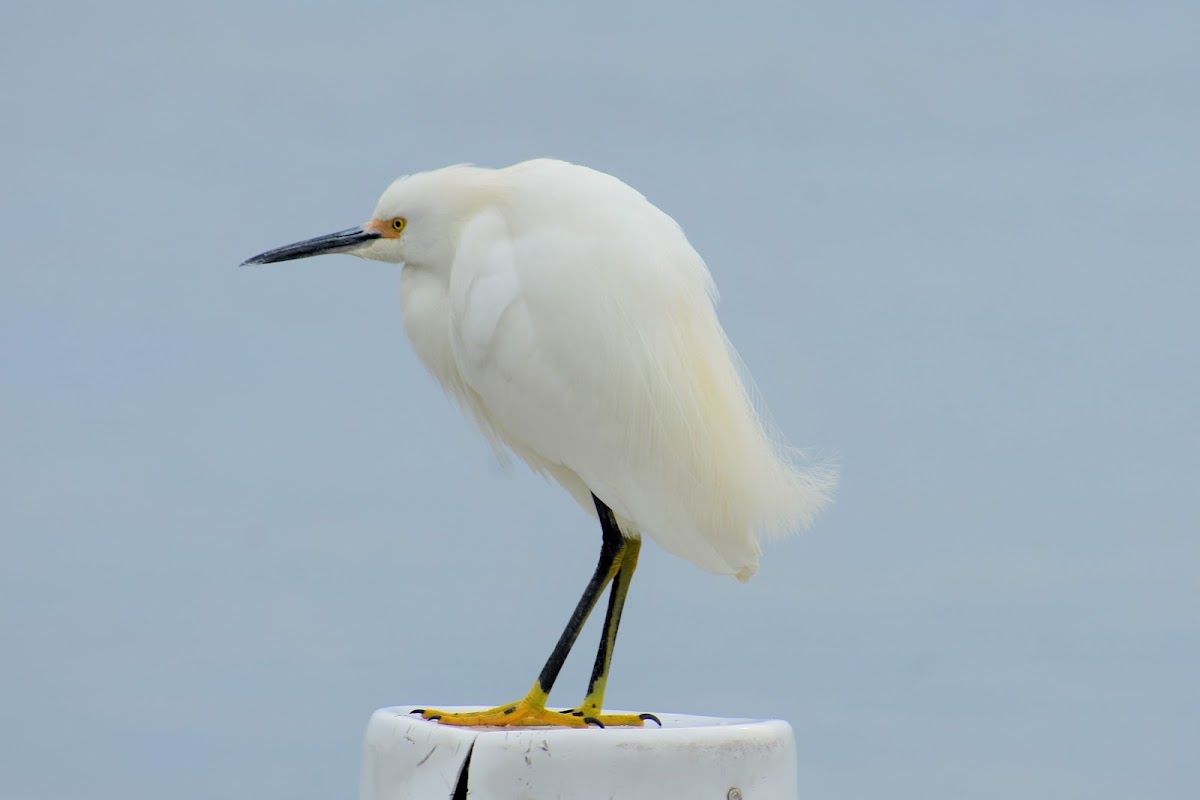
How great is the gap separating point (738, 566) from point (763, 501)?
0.53 feet

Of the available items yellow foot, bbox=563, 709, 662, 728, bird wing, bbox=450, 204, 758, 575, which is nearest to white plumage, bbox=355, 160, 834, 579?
bird wing, bbox=450, 204, 758, 575

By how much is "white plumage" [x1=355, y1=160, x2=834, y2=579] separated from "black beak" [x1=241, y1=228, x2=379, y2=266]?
219 millimetres

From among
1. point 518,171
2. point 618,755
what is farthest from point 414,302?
point 618,755

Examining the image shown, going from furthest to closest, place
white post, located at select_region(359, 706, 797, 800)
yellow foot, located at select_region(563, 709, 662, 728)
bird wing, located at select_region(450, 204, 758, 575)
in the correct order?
yellow foot, located at select_region(563, 709, 662, 728)
bird wing, located at select_region(450, 204, 758, 575)
white post, located at select_region(359, 706, 797, 800)

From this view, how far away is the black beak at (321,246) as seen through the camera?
370cm

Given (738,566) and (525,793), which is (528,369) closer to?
(738,566)

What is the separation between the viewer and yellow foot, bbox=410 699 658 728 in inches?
134

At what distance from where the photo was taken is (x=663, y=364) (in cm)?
339

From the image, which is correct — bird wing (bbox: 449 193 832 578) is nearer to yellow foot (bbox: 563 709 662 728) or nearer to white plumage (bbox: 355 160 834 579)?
white plumage (bbox: 355 160 834 579)

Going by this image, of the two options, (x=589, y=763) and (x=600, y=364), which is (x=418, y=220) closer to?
(x=600, y=364)

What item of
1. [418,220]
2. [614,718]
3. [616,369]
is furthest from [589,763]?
[418,220]

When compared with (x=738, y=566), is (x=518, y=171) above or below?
above

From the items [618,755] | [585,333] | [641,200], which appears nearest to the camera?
[618,755]

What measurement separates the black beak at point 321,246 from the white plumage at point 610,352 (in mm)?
219
